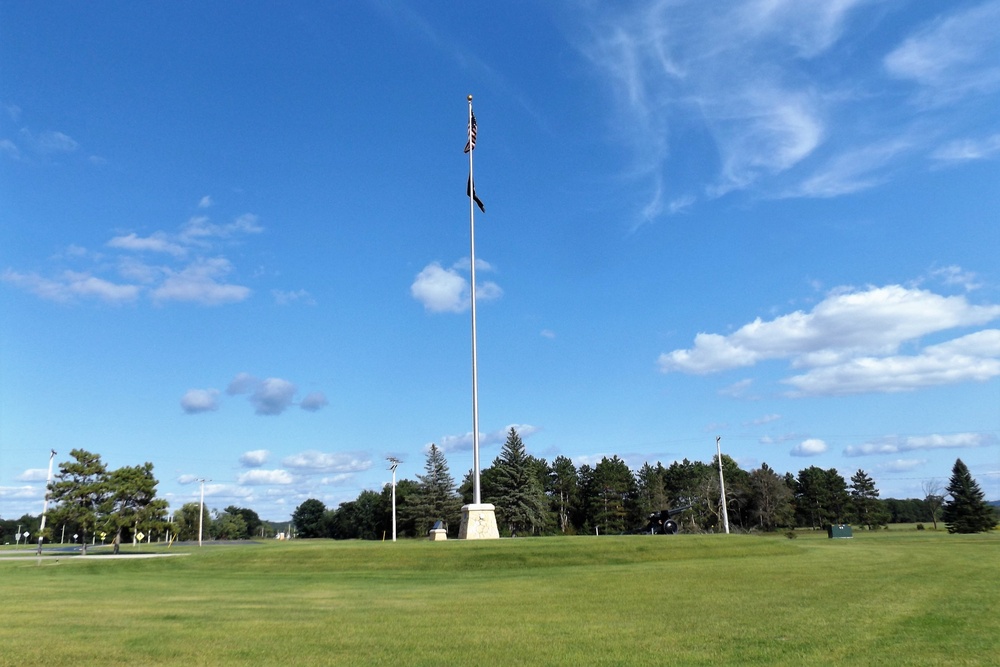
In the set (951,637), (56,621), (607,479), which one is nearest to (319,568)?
(56,621)

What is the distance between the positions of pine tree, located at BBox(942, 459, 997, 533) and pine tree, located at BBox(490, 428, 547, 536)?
45.4 meters

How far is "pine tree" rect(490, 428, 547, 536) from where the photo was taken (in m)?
75.6

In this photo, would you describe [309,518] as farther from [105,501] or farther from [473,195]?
[473,195]

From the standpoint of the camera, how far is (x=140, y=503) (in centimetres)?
5125

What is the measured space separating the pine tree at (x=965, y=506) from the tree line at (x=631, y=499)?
0.11 m

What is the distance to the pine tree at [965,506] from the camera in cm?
7556

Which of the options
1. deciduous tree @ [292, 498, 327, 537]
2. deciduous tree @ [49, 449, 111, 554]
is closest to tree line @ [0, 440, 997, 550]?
deciduous tree @ [49, 449, 111, 554]

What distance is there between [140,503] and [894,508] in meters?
152

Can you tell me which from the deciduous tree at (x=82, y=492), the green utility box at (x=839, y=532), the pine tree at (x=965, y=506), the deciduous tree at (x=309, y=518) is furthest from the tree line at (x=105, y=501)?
the deciduous tree at (x=309, y=518)

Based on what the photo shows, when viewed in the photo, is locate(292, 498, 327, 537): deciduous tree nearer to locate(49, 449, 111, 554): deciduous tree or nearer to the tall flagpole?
locate(49, 449, 111, 554): deciduous tree

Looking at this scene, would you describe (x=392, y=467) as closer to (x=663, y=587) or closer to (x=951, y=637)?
(x=663, y=587)

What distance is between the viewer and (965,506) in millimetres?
77500

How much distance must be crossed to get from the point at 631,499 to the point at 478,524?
65.8 meters

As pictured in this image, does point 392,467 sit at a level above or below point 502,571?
above
